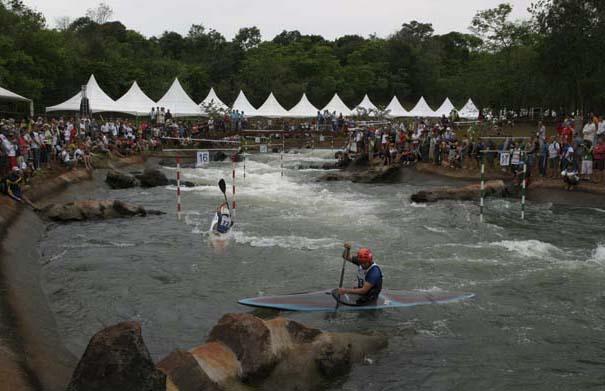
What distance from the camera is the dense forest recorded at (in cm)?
3324

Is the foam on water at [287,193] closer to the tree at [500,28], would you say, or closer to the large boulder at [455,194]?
the large boulder at [455,194]

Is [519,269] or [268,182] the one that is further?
[268,182]

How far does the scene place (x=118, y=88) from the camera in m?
59.6

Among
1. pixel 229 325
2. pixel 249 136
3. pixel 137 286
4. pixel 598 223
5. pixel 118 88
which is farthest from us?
pixel 118 88

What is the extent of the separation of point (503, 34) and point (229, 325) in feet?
171

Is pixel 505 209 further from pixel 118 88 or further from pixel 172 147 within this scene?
pixel 118 88

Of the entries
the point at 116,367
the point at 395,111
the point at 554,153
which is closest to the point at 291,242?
the point at 116,367

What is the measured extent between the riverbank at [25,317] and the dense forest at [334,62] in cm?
2779

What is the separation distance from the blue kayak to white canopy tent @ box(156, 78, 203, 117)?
1365 inches

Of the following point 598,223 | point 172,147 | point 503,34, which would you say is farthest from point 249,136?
point 598,223

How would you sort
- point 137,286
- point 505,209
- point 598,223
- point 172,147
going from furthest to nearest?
point 172,147
point 505,209
point 598,223
point 137,286

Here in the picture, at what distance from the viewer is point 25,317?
959 cm

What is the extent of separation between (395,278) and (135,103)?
33.3m

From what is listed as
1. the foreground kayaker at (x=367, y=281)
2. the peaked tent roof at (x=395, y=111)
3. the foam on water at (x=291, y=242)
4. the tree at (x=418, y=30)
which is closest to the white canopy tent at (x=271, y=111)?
the peaked tent roof at (x=395, y=111)
